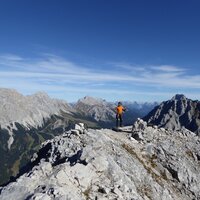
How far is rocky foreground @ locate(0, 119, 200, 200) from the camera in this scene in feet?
110

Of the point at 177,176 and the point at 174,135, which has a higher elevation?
the point at 174,135

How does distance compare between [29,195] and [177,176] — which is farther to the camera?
[177,176]

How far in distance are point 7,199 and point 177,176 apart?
946 inches

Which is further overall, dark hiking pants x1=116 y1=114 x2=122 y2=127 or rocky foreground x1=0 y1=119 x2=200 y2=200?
dark hiking pants x1=116 y1=114 x2=122 y2=127

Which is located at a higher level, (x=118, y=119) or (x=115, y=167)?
(x=118, y=119)

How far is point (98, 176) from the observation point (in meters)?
36.7

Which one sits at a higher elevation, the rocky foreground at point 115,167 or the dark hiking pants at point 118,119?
the dark hiking pants at point 118,119

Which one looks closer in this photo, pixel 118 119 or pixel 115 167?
pixel 115 167

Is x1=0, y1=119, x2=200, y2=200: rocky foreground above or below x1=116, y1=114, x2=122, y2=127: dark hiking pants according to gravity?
below

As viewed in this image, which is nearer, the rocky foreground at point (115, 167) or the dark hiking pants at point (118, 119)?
the rocky foreground at point (115, 167)

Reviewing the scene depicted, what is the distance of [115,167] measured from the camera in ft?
129

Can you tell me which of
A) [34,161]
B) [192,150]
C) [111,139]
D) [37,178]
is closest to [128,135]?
[111,139]

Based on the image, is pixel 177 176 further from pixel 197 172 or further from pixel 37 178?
pixel 37 178

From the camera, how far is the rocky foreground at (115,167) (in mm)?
33438
